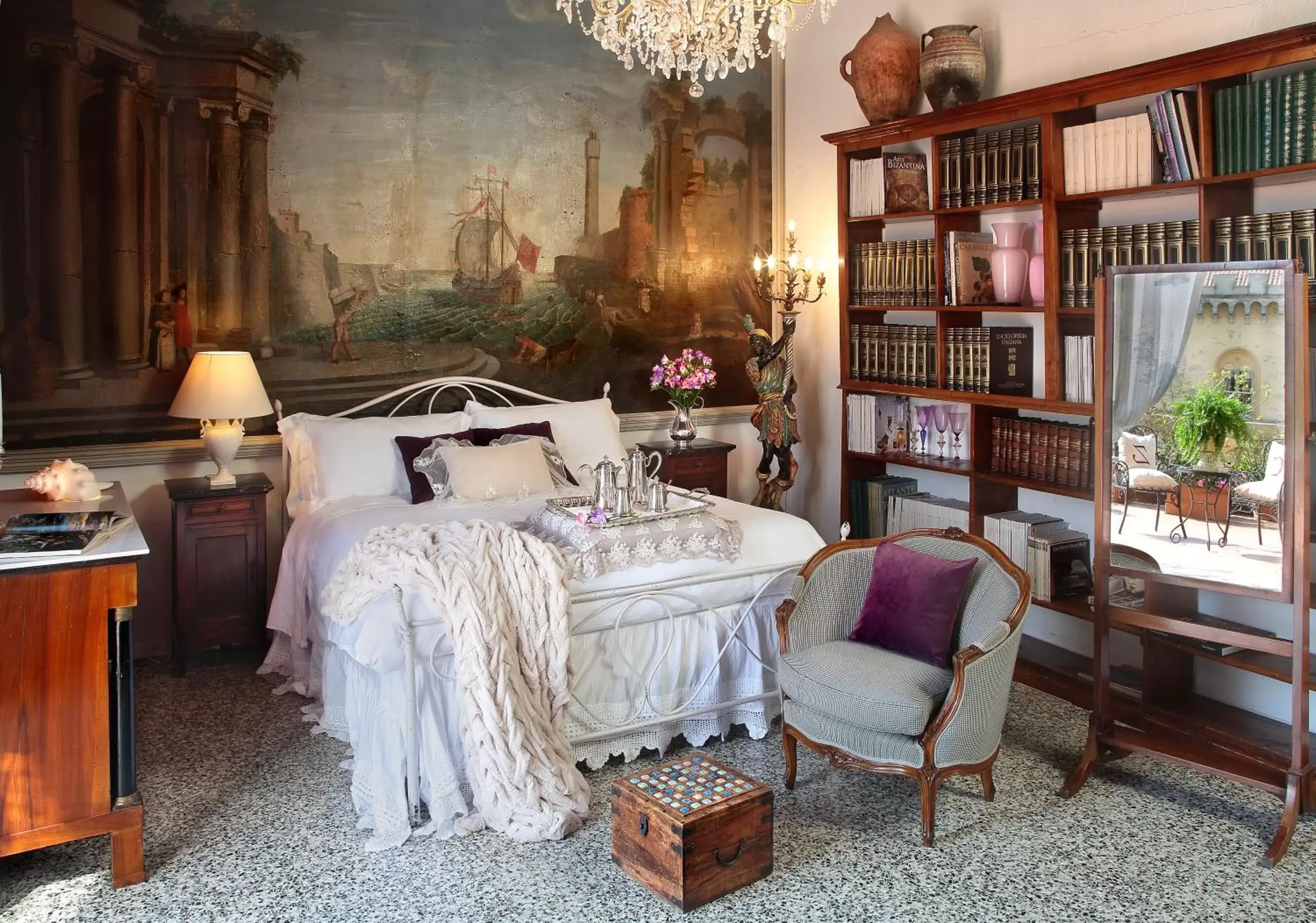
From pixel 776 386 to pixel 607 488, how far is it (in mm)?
2222

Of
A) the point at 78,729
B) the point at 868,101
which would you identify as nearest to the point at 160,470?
the point at 78,729

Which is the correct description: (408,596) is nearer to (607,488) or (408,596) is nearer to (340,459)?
(607,488)

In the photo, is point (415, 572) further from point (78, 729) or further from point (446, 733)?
point (78, 729)

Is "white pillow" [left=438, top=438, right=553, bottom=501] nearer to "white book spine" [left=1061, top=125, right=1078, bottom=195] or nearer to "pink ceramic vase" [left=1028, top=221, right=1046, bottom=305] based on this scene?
"pink ceramic vase" [left=1028, top=221, right=1046, bottom=305]

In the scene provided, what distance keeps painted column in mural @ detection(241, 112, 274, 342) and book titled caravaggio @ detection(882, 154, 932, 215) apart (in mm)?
3251

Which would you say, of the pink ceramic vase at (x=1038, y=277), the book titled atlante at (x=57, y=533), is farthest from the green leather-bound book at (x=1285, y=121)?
the book titled atlante at (x=57, y=533)

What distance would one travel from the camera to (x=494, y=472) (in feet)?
17.3

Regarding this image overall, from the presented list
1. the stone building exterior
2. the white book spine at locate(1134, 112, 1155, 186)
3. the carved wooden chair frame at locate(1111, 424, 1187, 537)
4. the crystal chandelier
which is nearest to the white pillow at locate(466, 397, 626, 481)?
the crystal chandelier

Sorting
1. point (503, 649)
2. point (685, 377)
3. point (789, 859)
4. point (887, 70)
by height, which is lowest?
point (789, 859)

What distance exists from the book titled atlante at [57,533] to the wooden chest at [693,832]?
5.96 ft

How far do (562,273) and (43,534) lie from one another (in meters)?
3.56

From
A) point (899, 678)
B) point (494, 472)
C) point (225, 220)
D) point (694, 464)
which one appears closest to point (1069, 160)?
point (899, 678)

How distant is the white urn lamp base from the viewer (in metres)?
5.43

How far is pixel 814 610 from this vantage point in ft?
14.1
